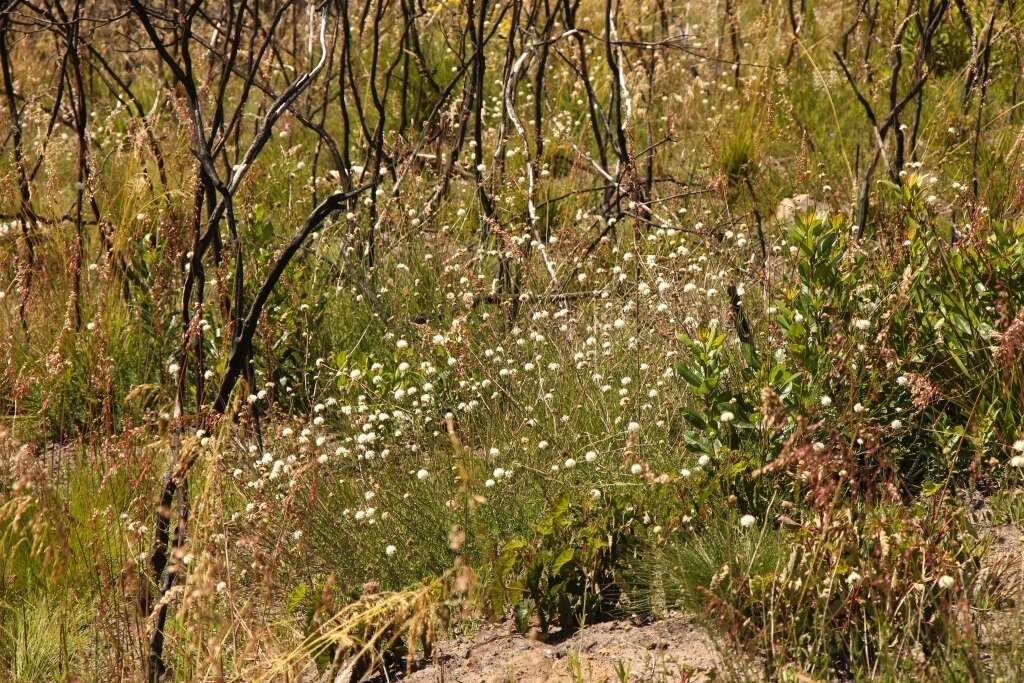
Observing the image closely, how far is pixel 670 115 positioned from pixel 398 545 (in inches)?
121

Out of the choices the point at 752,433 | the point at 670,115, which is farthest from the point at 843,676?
the point at 670,115

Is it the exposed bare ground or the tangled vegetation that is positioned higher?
the tangled vegetation

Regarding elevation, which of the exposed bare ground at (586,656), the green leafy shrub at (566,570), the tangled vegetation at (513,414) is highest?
the tangled vegetation at (513,414)

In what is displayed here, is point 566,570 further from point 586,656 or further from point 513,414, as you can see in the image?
point 513,414

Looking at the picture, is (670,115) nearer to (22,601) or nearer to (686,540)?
(686,540)

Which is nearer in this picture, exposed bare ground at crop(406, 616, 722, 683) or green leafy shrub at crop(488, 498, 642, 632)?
exposed bare ground at crop(406, 616, 722, 683)

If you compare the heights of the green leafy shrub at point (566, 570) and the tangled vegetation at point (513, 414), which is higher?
the tangled vegetation at point (513, 414)

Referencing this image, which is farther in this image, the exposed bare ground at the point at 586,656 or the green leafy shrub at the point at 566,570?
the green leafy shrub at the point at 566,570

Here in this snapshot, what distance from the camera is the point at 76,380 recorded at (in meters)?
4.10

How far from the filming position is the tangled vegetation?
233cm

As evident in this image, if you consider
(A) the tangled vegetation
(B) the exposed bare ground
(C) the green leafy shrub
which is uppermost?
(A) the tangled vegetation

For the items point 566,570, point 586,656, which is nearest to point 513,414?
point 566,570

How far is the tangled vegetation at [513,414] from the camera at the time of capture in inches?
91.8

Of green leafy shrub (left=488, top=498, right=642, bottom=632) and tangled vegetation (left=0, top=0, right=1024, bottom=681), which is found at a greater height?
tangled vegetation (left=0, top=0, right=1024, bottom=681)
